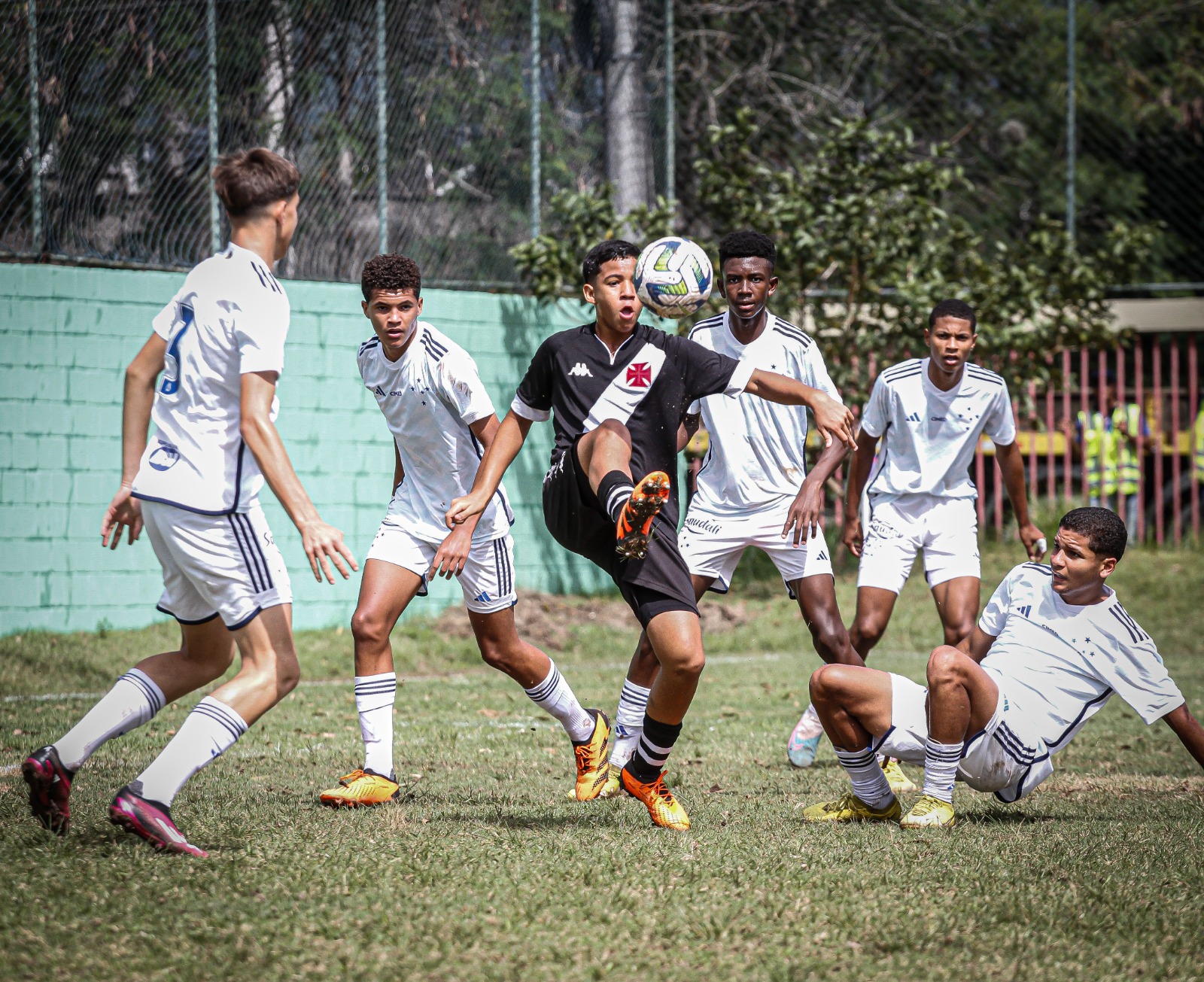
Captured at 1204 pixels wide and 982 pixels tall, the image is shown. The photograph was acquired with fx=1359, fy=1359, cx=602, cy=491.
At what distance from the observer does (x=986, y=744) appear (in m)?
5.37

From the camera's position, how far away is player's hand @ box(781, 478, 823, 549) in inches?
250

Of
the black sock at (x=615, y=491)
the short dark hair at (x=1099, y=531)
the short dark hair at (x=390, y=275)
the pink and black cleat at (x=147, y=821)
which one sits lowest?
the pink and black cleat at (x=147, y=821)

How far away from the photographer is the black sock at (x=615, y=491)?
5209mm

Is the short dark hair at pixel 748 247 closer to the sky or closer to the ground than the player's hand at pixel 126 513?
closer to the sky

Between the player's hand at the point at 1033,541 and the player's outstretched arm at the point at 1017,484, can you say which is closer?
the player's hand at the point at 1033,541

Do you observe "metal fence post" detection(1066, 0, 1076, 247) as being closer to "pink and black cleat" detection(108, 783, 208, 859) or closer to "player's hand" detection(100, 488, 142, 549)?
"player's hand" detection(100, 488, 142, 549)

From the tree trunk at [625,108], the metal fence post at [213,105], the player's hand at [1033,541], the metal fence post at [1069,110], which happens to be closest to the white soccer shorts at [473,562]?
the player's hand at [1033,541]

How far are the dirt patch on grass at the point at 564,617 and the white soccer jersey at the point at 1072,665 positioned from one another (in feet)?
22.1

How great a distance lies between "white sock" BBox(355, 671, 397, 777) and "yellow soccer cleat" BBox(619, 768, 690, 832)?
1.09 metres

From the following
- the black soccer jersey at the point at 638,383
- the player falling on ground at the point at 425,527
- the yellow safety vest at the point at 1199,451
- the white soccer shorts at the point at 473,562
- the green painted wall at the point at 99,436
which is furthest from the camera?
the yellow safety vest at the point at 1199,451

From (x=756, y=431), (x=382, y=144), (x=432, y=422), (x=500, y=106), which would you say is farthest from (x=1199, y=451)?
(x=432, y=422)

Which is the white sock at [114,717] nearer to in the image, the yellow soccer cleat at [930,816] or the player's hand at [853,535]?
the yellow soccer cleat at [930,816]

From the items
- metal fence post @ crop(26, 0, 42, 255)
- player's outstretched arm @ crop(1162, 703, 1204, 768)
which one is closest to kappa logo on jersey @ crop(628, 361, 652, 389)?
player's outstretched arm @ crop(1162, 703, 1204, 768)

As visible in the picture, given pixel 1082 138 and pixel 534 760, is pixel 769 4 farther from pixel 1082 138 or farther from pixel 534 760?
pixel 534 760
